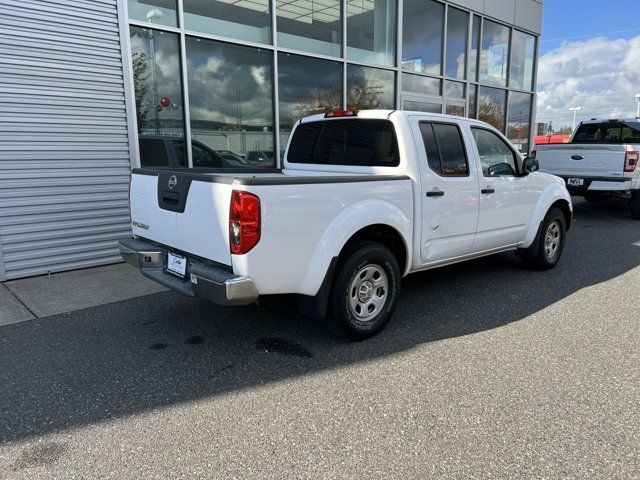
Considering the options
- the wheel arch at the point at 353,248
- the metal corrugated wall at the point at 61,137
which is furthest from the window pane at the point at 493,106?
the wheel arch at the point at 353,248

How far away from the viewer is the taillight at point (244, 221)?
3160 millimetres

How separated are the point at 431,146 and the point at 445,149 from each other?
21 cm

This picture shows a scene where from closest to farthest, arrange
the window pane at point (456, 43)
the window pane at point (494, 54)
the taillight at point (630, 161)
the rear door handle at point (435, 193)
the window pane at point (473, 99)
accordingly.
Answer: the rear door handle at point (435, 193) → the taillight at point (630, 161) → the window pane at point (456, 43) → the window pane at point (473, 99) → the window pane at point (494, 54)

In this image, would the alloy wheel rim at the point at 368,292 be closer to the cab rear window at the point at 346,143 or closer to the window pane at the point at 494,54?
the cab rear window at the point at 346,143

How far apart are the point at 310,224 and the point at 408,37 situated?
29.0 feet

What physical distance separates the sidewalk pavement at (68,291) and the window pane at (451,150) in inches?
133

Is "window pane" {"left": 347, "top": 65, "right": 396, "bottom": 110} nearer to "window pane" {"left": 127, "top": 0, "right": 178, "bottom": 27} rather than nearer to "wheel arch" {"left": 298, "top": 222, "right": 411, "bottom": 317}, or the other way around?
"window pane" {"left": 127, "top": 0, "right": 178, "bottom": 27}

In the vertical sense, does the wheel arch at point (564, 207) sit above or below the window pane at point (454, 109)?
below

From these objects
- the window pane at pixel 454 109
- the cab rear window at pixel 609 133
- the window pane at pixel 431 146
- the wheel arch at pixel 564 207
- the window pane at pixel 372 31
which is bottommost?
the wheel arch at pixel 564 207

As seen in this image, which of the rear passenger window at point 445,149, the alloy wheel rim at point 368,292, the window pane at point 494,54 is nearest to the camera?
the alloy wheel rim at point 368,292

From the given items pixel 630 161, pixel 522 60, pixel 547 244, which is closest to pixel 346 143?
pixel 547 244

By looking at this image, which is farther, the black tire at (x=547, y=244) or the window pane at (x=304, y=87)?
the window pane at (x=304, y=87)

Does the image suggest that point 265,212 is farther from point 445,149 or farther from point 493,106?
point 493,106

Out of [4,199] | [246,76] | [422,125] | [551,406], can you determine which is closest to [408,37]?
[246,76]
